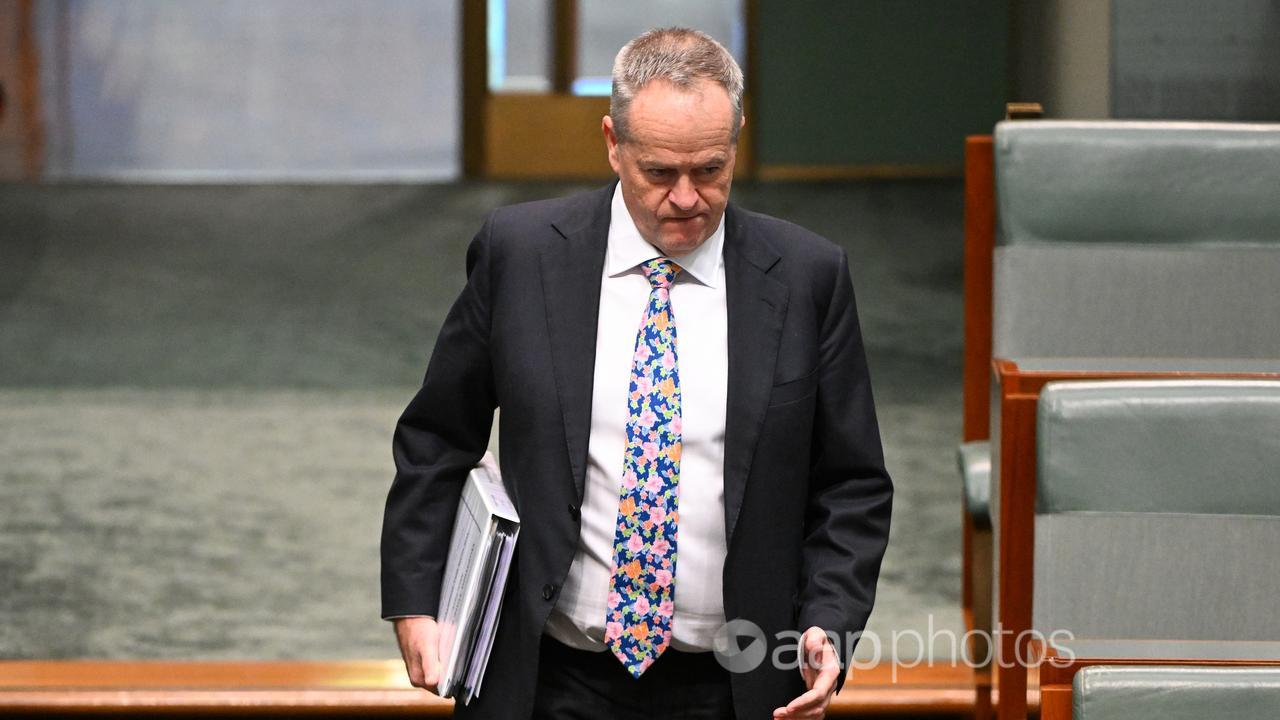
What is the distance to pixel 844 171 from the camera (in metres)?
6.65

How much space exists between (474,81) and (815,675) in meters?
5.70

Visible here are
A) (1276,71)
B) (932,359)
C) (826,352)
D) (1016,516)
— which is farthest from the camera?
(932,359)

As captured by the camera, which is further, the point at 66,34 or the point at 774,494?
the point at 66,34

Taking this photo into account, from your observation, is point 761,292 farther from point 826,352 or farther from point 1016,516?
point 1016,516

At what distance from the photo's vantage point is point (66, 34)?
7797mm

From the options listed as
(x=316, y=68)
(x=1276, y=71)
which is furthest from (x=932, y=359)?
(x=316, y=68)

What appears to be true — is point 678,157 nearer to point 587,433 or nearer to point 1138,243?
point 587,433

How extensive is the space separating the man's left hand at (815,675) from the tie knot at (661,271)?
311 millimetres

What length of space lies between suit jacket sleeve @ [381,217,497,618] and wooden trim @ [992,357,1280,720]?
1.84 ft

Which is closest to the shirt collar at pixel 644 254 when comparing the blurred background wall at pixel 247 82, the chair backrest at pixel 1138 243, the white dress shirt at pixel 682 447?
the white dress shirt at pixel 682 447

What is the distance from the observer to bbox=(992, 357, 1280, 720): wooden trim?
5.43 ft

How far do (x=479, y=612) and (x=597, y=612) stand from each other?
98 millimetres

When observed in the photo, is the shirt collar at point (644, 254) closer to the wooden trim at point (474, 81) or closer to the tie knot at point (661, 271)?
the tie knot at point (661, 271)

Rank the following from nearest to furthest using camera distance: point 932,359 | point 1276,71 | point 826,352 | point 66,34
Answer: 1. point 826,352
2. point 1276,71
3. point 932,359
4. point 66,34
